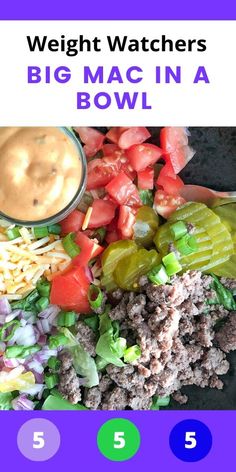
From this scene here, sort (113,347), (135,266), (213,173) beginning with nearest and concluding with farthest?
(113,347)
(135,266)
(213,173)

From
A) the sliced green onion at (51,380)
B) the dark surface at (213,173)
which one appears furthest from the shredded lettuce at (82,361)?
the dark surface at (213,173)

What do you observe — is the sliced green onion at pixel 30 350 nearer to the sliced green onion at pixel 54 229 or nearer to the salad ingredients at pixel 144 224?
the sliced green onion at pixel 54 229

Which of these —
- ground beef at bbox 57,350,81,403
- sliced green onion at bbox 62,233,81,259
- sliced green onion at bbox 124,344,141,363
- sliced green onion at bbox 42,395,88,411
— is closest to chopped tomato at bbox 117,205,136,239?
sliced green onion at bbox 62,233,81,259

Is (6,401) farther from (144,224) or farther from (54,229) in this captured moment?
(144,224)

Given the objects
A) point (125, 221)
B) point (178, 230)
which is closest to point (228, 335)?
point (178, 230)

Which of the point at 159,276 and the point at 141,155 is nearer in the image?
the point at 159,276

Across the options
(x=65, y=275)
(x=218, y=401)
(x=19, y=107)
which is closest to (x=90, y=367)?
(x=65, y=275)

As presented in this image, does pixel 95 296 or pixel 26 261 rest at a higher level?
pixel 26 261

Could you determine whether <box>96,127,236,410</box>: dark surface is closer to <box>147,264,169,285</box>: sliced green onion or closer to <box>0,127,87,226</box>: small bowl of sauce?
<box>147,264,169,285</box>: sliced green onion
